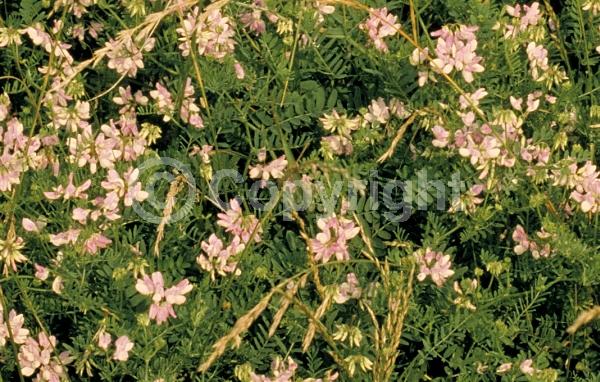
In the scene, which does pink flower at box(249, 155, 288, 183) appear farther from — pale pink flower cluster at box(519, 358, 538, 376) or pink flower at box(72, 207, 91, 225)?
pale pink flower cluster at box(519, 358, 538, 376)

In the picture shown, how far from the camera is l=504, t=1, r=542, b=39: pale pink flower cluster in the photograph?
125 inches

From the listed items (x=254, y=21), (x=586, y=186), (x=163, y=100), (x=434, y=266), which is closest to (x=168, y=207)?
(x=163, y=100)

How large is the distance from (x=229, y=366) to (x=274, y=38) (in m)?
0.99

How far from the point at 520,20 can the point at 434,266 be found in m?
0.86

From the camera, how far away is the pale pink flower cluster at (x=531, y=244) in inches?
112

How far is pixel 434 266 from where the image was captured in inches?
110

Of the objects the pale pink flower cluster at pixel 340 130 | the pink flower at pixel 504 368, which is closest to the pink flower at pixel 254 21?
the pale pink flower cluster at pixel 340 130

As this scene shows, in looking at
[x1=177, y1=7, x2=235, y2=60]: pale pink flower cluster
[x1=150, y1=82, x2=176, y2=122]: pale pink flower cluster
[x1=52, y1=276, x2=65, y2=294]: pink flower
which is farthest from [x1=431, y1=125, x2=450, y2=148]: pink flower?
[x1=52, y1=276, x2=65, y2=294]: pink flower

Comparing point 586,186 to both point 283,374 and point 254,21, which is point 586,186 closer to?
point 283,374

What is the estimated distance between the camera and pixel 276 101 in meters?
A: 3.15

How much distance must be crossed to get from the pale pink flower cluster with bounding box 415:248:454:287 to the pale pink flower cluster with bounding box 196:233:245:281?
0.46m

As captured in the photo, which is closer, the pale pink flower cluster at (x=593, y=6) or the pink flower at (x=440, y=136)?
the pink flower at (x=440, y=136)

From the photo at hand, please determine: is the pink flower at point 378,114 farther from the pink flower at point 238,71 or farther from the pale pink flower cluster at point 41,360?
the pale pink flower cluster at point 41,360

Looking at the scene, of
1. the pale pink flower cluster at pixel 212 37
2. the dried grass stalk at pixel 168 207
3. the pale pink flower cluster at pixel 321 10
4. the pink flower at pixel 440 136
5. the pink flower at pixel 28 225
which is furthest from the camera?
the pale pink flower cluster at pixel 321 10
